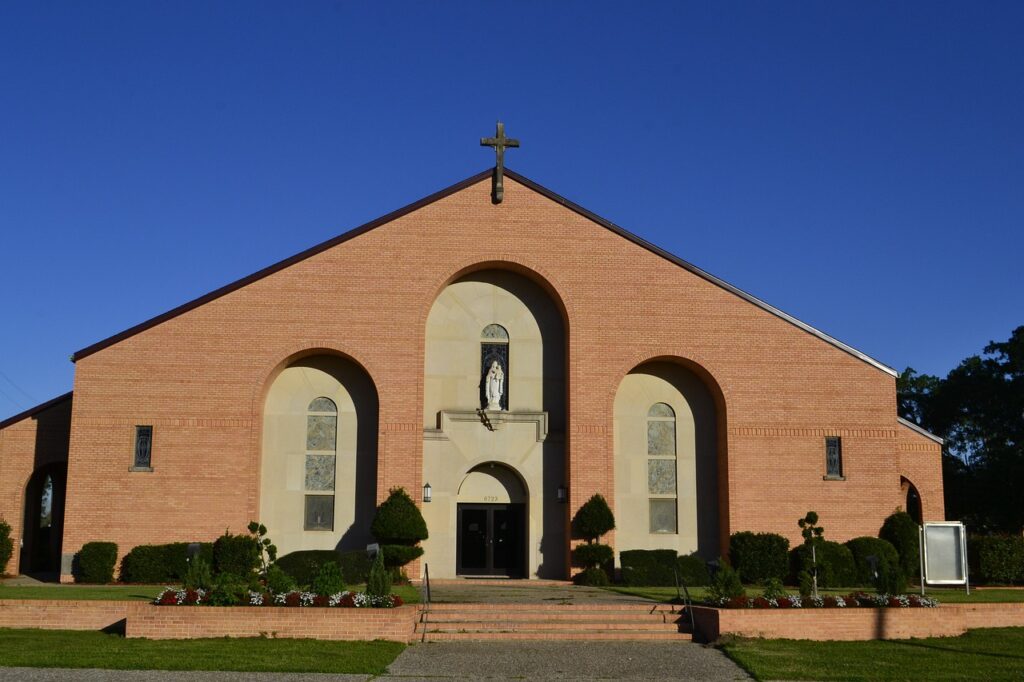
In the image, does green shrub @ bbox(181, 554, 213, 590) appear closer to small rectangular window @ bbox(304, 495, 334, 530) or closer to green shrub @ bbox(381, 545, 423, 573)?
green shrub @ bbox(381, 545, 423, 573)

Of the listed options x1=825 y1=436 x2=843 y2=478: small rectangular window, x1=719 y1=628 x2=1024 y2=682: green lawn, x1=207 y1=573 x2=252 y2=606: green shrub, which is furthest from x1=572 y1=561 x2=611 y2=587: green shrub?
x1=207 y1=573 x2=252 y2=606: green shrub

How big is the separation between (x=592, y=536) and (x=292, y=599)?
444 inches

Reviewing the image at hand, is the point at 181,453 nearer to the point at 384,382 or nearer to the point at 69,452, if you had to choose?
the point at 69,452

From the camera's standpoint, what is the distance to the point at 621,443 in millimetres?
30375

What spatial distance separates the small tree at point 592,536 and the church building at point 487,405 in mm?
502

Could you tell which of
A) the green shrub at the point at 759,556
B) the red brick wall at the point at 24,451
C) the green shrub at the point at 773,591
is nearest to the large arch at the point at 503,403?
the green shrub at the point at 759,556

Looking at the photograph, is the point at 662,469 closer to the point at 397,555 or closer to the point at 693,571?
the point at 693,571

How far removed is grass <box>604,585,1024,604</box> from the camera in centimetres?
2300

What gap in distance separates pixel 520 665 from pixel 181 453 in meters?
15.1

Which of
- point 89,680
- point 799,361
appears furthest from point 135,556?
point 799,361

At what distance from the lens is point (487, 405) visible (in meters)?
30.0

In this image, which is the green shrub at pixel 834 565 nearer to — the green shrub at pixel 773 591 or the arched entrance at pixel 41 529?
the green shrub at pixel 773 591

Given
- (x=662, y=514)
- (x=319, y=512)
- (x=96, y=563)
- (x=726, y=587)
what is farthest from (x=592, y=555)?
(x=96, y=563)

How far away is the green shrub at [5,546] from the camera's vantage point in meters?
28.6
